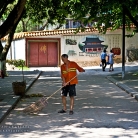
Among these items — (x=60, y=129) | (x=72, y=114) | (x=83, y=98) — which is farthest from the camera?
(x=83, y=98)

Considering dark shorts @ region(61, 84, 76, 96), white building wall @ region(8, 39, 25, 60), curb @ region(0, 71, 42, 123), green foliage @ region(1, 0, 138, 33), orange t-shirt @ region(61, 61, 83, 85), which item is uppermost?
green foliage @ region(1, 0, 138, 33)

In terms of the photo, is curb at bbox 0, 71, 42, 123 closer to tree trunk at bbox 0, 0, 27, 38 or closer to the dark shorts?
the dark shorts

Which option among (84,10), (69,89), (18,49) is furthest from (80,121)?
(18,49)

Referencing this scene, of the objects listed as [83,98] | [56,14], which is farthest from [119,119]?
[56,14]

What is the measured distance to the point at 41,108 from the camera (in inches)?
354

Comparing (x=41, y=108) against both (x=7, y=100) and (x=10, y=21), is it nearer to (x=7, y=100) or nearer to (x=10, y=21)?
(x=7, y=100)

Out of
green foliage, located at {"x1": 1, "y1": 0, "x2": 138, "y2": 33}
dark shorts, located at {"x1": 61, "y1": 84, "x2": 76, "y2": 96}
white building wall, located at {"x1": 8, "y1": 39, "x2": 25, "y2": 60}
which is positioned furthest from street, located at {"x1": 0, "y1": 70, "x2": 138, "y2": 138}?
white building wall, located at {"x1": 8, "y1": 39, "x2": 25, "y2": 60}

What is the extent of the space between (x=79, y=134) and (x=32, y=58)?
2403 centimetres

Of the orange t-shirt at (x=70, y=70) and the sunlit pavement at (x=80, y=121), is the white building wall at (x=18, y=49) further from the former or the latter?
the orange t-shirt at (x=70, y=70)

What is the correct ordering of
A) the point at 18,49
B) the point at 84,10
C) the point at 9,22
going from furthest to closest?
the point at 18,49
the point at 84,10
the point at 9,22

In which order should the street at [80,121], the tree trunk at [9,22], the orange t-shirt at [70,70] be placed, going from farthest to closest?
the tree trunk at [9,22] < the orange t-shirt at [70,70] < the street at [80,121]

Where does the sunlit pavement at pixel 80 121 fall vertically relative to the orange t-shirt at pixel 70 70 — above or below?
below

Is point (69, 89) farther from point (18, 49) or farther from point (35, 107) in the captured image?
point (18, 49)

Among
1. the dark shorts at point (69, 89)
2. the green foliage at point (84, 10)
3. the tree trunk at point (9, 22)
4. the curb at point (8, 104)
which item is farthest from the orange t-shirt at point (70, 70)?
the green foliage at point (84, 10)
